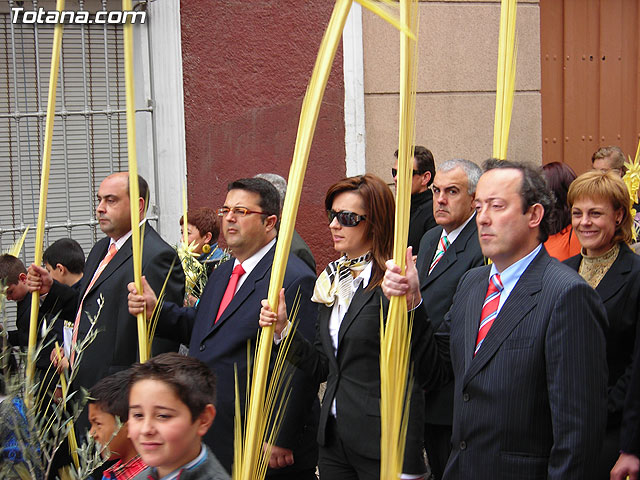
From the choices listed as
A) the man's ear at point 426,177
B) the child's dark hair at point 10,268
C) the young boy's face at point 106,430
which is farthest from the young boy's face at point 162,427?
the man's ear at point 426,177

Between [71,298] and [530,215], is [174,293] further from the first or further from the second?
[530,215]

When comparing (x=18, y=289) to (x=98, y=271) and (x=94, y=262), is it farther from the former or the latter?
(x=98, y=271)

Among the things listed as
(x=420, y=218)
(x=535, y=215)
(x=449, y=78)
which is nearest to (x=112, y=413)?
(x=535, y=215)

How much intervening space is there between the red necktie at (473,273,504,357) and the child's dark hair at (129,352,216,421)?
31.0 inches

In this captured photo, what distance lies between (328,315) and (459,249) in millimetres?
754

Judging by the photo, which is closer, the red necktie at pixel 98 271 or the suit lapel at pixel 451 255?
the suit lapel at pixel 451 255

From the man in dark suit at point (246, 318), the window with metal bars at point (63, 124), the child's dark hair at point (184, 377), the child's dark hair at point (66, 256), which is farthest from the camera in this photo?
the window with metal bars at point (63, 124)

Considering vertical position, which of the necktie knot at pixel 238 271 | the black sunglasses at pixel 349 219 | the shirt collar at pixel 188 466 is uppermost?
the black sunglasses at pixel 349 219

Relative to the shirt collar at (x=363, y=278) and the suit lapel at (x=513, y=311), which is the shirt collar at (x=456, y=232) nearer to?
the shirt collar at (x=363, y=278)

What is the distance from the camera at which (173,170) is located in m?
6.34

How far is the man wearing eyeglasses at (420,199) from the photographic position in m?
5.17

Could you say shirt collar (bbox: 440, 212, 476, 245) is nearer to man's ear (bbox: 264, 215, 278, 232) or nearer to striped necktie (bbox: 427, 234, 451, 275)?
striped necktie (bbox: 427, 234, 451, 275)

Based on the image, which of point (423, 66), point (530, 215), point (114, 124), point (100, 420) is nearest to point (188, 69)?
point (114, 124)

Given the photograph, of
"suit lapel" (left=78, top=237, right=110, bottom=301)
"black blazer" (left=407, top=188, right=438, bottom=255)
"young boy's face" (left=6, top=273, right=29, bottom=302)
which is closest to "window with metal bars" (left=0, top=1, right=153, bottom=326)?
"young boy's face" (left=6, top=273, right=29, bottom=302)
